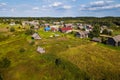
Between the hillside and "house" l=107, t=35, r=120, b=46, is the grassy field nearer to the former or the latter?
the hillside

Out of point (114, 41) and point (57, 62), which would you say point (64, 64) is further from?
point (114, 41)

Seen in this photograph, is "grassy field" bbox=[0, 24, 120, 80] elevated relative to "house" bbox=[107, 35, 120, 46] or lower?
lower

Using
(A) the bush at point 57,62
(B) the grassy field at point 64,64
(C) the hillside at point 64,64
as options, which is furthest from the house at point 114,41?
(A) the bush at point 57,62

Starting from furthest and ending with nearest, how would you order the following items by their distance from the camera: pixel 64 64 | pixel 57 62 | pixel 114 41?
pixel 114 41, pixel 57 62, pixel 64 64

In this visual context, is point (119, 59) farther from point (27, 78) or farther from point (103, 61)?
point (27, 78)

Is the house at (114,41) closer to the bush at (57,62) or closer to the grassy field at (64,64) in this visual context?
the grassy field at (64,64)

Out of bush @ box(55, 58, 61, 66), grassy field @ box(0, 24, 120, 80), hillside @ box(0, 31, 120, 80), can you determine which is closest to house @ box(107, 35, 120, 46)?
hillside @ box(0, 31, 120, 80)

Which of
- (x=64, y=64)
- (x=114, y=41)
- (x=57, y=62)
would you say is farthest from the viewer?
(x=114, y=41)

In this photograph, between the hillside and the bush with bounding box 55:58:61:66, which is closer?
the hillside

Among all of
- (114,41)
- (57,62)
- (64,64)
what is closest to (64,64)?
(64,64)

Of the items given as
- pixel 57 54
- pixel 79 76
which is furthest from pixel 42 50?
pixel 79 76

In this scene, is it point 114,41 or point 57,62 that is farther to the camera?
point 114,41
